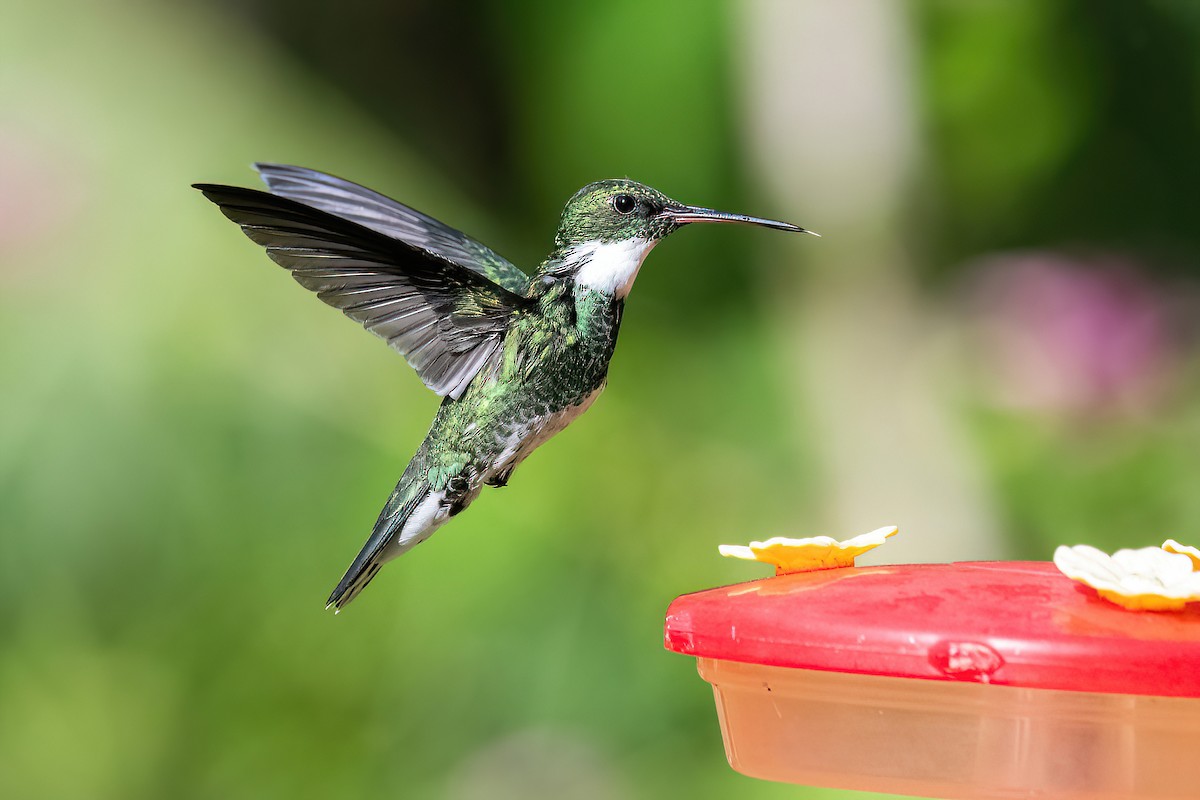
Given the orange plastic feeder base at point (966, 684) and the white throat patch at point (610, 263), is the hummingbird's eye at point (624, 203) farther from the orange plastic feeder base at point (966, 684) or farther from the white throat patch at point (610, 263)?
the orange plastic feeder base at point (966, 684)

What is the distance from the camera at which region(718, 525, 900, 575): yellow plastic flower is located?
158 cm

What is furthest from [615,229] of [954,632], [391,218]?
[954,632]

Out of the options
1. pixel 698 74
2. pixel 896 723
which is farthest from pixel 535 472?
pixel 896 723

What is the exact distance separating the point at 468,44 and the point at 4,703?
120 inches

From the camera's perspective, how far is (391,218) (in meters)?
2.11

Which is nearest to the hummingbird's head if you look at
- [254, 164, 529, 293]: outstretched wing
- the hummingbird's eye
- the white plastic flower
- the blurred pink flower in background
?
the hummingbird's eye

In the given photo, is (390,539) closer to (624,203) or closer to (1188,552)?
(624,203)

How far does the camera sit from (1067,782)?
1307 mm

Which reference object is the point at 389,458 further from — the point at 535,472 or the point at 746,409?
the point at 746,409

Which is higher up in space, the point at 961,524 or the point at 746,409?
the point at 746,409

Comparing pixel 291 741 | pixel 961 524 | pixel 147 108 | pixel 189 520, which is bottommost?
pixel 291 741

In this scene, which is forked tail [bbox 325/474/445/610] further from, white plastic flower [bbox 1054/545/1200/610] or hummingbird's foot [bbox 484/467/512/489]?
white plastic flower [bbox 1054/545/1200/610]

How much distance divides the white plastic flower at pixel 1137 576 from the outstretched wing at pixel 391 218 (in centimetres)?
95

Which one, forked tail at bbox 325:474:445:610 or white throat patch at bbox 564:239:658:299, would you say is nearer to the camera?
white throat patch at bbox 564:239:658:299
